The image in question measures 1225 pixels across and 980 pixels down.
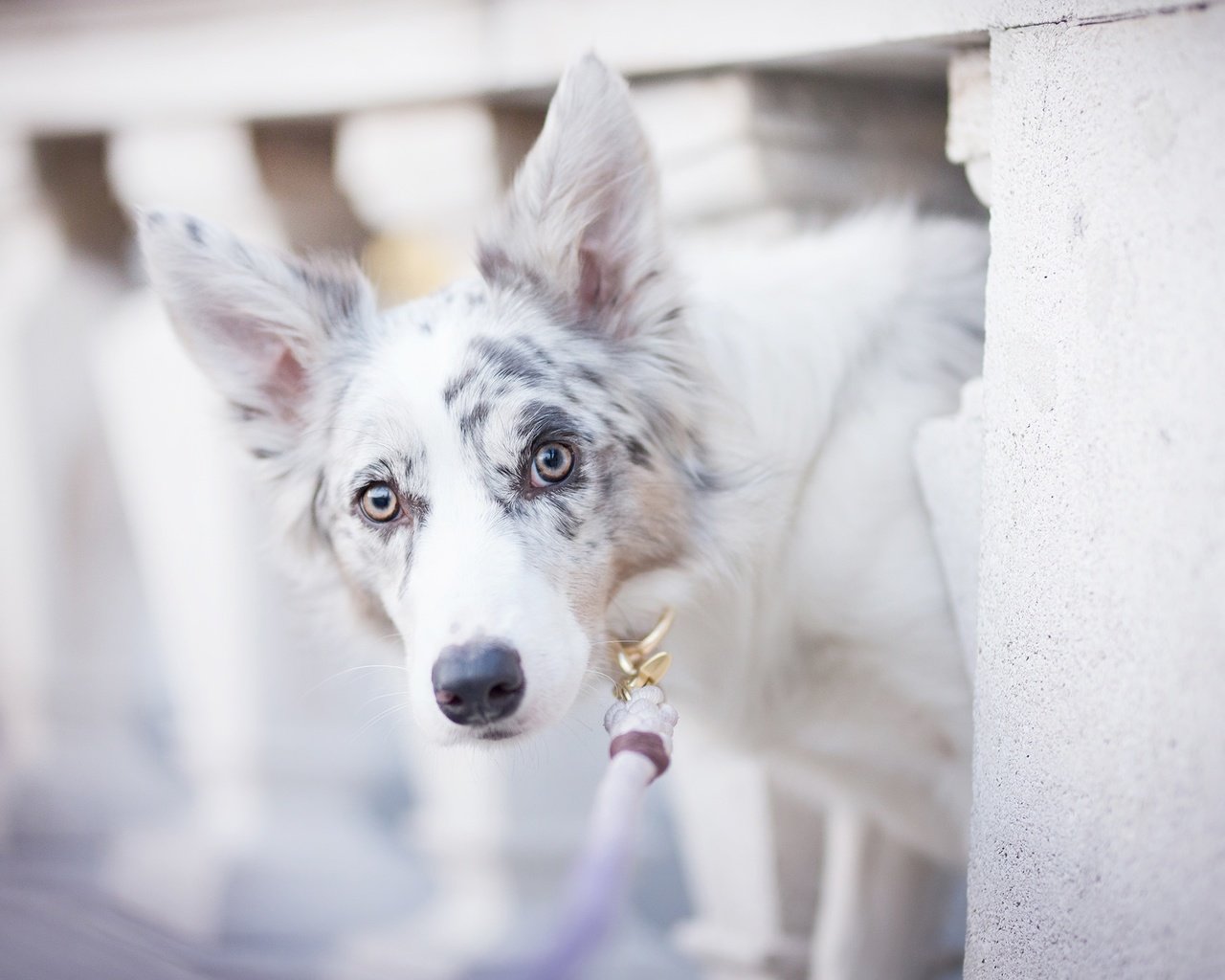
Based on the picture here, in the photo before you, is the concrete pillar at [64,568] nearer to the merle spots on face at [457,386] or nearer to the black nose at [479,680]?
the merle spots on face at [457,386]

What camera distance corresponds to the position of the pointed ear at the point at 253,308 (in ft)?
5.82

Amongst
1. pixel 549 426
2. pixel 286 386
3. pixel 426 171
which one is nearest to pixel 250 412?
pixel 286 386

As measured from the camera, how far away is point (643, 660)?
5.78 feet

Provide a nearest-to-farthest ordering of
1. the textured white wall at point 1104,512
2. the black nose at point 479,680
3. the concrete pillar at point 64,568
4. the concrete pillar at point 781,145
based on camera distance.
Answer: the textured white wall at point 1104,512
the black nose at point 479,680
the concrete pillar at point 781,145
the concrete pillar at point 64,568

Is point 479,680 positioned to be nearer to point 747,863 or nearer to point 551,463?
point 551,463

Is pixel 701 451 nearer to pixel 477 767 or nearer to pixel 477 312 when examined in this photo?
pixel 477 312

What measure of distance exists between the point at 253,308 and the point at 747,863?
1654 mm

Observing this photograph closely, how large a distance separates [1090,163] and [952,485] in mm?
585

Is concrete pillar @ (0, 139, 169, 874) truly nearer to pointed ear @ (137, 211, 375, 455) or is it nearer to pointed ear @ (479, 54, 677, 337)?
pointed ear @ (137, 211, 375, 455)

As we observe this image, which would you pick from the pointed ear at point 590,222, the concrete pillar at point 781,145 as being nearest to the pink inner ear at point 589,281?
the pointed ear at point 590,222

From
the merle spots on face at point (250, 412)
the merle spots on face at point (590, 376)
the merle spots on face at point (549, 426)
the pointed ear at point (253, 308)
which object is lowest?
the merle spots on face at point (549, 426)

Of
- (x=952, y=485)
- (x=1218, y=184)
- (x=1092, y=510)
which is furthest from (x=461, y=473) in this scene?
(x=1218, y=184)

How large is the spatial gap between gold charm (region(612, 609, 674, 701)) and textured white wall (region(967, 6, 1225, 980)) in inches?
18.5

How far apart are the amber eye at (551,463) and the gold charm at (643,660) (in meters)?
0.29
